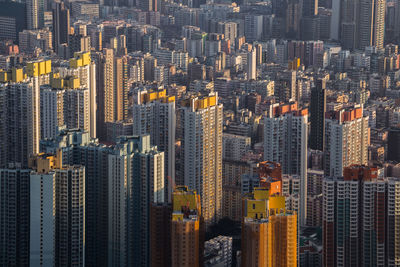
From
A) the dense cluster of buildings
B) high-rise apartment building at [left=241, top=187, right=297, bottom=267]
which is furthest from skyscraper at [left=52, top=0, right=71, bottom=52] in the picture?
high-rise apartment building at [left=241, top=187, right=297, bottom=267]

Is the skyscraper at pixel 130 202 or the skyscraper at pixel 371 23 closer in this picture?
the skyscraper at pixel 130 202

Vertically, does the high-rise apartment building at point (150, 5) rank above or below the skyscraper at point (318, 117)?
above

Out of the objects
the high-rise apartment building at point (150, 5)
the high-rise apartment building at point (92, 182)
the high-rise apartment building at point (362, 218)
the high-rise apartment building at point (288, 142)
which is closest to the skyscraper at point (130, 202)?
the high-rise apartment building at point (92, 182)

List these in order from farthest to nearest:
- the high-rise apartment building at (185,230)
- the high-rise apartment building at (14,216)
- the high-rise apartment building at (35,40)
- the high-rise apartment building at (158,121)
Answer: the high-rise apartment building at (35,40) < the high-rise apartment building at (158,121) < the high-rise apartment building at (14,216) < the high-rise apartment building at (185,230)

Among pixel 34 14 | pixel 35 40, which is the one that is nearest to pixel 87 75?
pixel 35 40

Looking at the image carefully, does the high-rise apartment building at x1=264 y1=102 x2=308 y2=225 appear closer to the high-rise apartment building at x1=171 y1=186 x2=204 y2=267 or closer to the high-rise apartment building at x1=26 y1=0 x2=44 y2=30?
the high-rise apartment building at x1=171 y1=186 x2=204 y2=267

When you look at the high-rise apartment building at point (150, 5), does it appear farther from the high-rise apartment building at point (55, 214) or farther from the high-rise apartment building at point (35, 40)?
the high-rise apartment building at point (55, 214)
